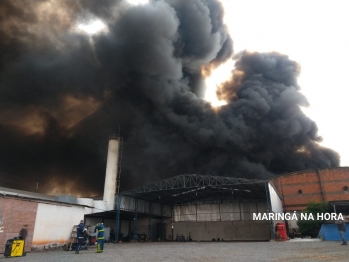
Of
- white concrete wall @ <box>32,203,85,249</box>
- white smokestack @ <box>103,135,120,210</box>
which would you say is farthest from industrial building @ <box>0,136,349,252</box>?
white concrete wall @ <box>32,203,85,249</box>

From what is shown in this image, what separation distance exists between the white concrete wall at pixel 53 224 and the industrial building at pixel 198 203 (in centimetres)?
407

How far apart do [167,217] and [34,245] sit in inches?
859

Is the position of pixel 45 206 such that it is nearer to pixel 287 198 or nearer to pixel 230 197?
pixel 230 197

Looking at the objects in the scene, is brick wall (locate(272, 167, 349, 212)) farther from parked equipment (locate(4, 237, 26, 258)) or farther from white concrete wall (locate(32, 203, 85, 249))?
parked equipment (locate(4, 237, 26, 258))

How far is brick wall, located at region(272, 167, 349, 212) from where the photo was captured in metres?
30.9

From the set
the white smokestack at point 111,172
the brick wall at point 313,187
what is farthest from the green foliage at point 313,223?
the white smokestack at point 111,172

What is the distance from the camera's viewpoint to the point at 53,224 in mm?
15938

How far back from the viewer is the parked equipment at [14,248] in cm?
1003

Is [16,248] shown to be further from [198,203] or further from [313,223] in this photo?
[198,203]

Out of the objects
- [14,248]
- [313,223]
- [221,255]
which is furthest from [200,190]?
[14,248]

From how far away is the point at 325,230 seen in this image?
52.3 feet

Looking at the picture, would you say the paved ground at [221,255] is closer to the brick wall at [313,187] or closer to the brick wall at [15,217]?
the brick wall at [15,217]

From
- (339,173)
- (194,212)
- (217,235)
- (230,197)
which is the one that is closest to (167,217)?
(194,212)

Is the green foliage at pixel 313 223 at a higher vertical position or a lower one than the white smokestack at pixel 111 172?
lower
